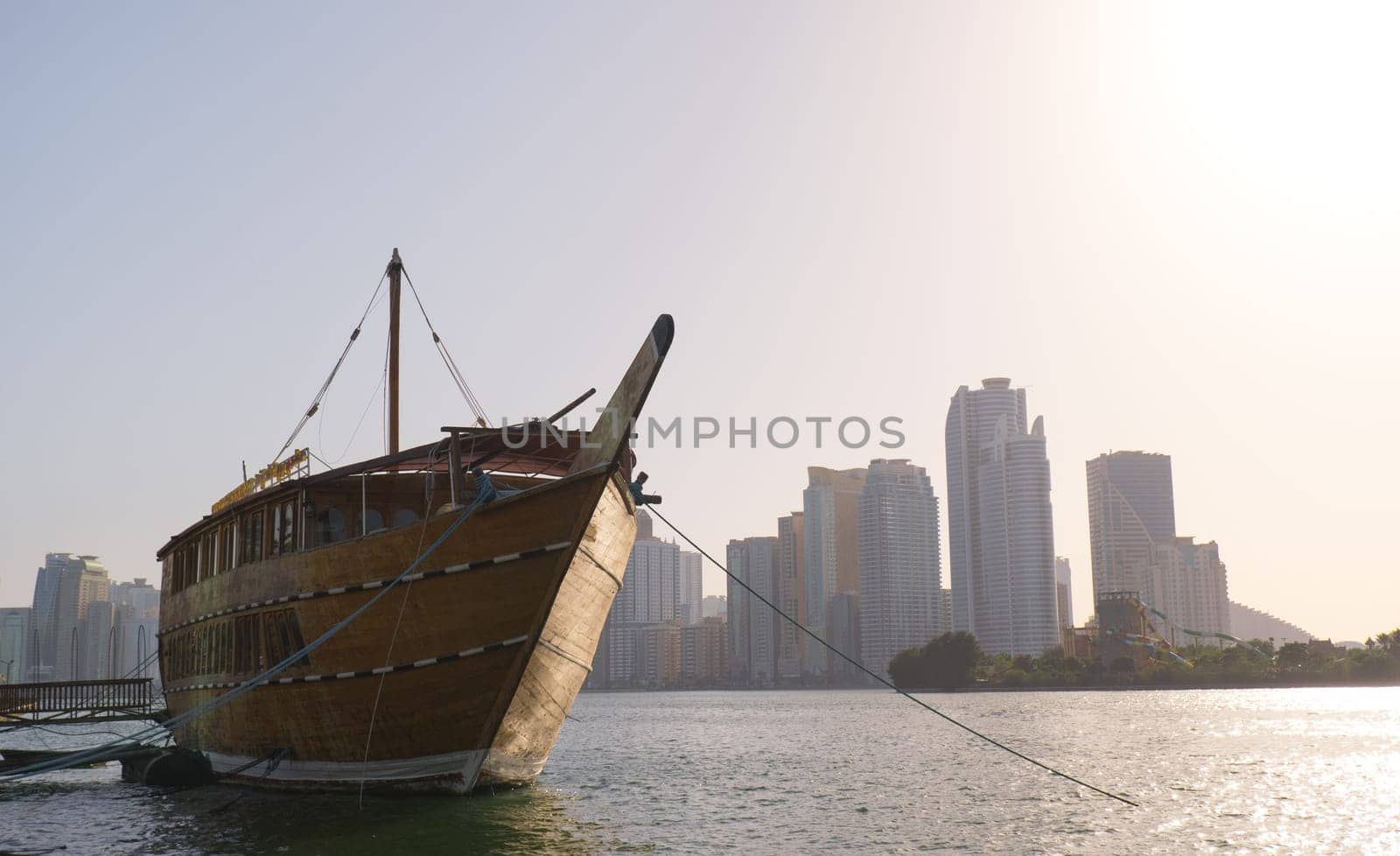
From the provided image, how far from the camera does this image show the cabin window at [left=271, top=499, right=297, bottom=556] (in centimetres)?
1917

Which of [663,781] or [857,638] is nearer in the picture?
[663,781]

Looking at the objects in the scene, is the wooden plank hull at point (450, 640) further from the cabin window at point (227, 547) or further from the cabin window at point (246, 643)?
the cabin window at point (227, 547)

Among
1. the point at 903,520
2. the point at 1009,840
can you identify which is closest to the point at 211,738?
the point at 1009,840

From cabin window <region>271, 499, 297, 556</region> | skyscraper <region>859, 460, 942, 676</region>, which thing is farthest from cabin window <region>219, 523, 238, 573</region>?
skyscraper <region>859, 460, 942, 676</region>

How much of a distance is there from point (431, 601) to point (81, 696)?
19.4 meters

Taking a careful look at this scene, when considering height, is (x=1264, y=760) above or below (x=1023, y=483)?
below

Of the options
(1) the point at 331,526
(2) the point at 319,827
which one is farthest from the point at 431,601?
(2) the point at 319,827

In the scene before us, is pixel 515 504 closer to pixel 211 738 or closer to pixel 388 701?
pixel 388 701

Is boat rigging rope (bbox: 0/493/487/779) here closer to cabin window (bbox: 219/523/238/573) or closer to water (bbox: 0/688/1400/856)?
water (bbox: 0/688/1400/856)

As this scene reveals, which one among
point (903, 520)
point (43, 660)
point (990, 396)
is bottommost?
point (43, 660)

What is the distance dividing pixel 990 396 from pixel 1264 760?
547 feet

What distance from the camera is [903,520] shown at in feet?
637

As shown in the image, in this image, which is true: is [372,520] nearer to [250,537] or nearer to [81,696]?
[250,537]

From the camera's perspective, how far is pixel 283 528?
19.4 meters
